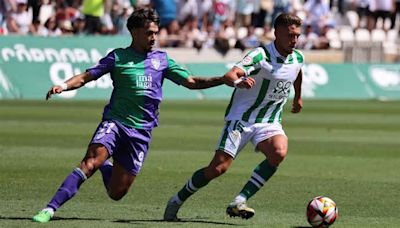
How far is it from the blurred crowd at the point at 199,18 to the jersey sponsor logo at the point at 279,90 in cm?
2196

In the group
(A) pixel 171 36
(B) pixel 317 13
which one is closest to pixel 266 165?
(A) pixel 171 36

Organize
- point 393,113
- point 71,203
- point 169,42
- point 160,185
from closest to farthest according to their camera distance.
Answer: point 71,203 → point 160,185 → point 393,113 → point 169,42

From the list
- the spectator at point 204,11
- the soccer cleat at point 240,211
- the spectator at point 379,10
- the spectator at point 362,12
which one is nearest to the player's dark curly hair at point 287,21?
the soccer cleat at point 240,211

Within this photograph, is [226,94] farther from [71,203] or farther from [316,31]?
[71,203]

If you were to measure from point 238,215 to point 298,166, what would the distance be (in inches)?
220

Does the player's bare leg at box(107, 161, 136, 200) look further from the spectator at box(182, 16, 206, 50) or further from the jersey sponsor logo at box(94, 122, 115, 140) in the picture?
the spectator at box(182, 16, 206, 50)

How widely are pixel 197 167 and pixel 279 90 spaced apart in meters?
4.72

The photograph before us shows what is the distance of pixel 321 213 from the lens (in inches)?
407

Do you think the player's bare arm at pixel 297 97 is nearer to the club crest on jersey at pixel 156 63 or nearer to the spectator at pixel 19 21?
the club crest on jersey at pixel 156 63

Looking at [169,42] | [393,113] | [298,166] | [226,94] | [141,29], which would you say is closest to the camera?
[141,29]

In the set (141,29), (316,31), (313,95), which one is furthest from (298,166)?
(316,31)

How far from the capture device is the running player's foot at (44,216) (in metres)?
10.3

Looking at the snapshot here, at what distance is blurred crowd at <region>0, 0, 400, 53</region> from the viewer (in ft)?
110

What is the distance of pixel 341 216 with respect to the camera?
11406mm
